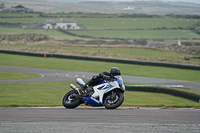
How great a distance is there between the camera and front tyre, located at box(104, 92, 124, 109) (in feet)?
39.4

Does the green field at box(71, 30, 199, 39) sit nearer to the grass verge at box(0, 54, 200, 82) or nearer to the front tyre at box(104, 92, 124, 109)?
the grass verge at box(0, 54, 200, 82)

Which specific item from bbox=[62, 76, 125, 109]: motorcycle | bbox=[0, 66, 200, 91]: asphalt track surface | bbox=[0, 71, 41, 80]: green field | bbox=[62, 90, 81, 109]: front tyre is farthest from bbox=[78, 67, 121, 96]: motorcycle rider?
bbox=[0, 71, 41, 80]: green field

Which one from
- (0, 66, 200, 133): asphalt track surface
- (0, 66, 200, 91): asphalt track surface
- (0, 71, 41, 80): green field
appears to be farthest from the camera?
(0, 71, 41, 80): green field

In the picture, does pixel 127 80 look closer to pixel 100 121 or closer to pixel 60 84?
pixel 60 84

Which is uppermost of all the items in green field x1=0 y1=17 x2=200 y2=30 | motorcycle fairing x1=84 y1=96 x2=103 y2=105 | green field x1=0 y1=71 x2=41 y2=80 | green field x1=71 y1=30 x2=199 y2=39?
motorcycle fairing x1=84 y1=96 x2=103 y2=105

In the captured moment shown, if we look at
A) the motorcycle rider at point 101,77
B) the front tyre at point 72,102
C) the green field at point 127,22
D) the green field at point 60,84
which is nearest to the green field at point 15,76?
the green field at point 60,84

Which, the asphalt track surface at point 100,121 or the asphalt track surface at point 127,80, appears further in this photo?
the asphalt track surface at point 127,80

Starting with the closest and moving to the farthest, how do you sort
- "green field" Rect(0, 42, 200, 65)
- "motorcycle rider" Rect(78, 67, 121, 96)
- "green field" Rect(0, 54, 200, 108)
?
"motorcycle rider" Rect(78, 67, 121, 96) → "green field" Rect(0, 54, 200, 108) → "green field" Rect(0, 42, 200, 65)

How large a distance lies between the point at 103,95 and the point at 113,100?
0.42 metres

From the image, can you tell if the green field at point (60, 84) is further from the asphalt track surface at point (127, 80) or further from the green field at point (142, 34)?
the green field at point (142, 34)

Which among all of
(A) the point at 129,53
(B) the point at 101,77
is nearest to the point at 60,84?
(B) the point at 101,77

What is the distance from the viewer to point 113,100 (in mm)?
12133

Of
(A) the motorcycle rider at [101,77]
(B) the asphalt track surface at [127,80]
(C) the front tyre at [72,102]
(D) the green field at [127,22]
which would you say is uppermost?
(A) the motorcycle rider at [101,77]

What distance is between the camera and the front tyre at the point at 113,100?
39.4ft
